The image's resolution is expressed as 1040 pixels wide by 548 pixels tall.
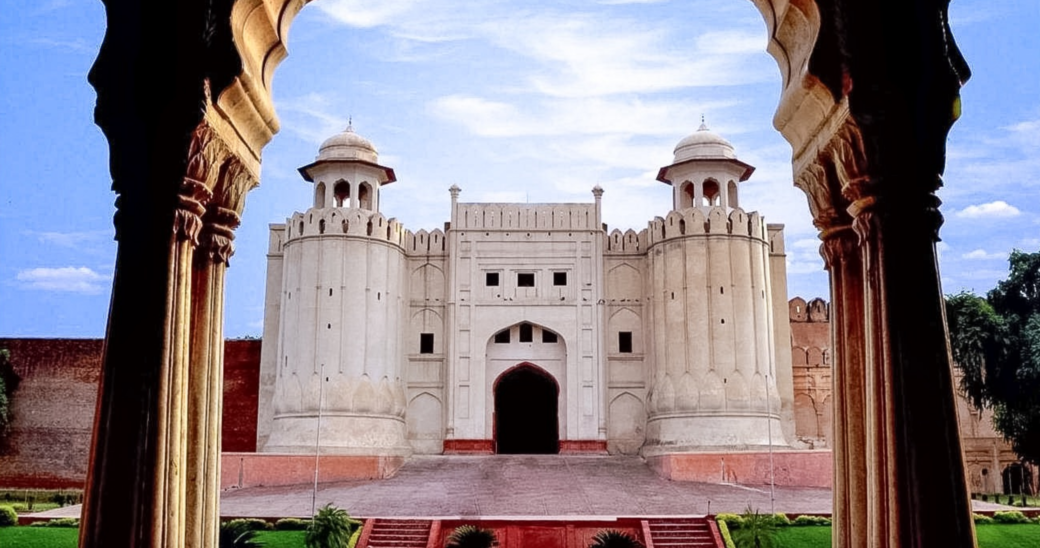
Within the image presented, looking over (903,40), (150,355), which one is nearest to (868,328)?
(903,40)

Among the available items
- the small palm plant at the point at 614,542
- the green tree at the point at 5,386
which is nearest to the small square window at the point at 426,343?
the green tree at the point at 5,386

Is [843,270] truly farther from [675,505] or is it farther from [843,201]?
[675,505]

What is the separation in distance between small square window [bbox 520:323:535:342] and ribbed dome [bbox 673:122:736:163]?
5821 mm

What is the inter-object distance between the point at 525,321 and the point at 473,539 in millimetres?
14435

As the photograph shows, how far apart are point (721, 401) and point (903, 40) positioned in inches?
819

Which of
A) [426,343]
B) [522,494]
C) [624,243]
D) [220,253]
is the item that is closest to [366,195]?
[426,343]

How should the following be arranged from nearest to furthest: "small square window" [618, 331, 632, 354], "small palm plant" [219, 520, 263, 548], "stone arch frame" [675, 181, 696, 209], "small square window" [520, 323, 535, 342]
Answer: "small palm plant" [219, 520, 263, 548]
"small square window" [618, 331, 632, 354]
"stone arch frame" [675, 181, 696, 209]
"small square window" [520, 323, 535, 342]

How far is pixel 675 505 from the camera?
52.4 ft

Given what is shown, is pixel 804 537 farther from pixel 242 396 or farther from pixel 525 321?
pixel 242 396

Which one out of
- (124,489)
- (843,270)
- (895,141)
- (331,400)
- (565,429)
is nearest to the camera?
(124,489)

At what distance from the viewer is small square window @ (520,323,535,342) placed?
26.4 m

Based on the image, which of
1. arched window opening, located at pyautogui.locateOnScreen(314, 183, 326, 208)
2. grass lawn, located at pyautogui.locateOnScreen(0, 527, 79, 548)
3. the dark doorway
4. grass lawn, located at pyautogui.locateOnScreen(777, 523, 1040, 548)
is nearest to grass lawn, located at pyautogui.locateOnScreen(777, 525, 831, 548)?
grass lawn, located at pyautogui.locateOnScreen(777, 523, 1040, 548)

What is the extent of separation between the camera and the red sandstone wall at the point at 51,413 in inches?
952

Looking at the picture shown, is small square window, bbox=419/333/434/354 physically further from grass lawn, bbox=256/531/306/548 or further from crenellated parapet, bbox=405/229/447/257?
grass lawn, bbox=256/531/306/548
